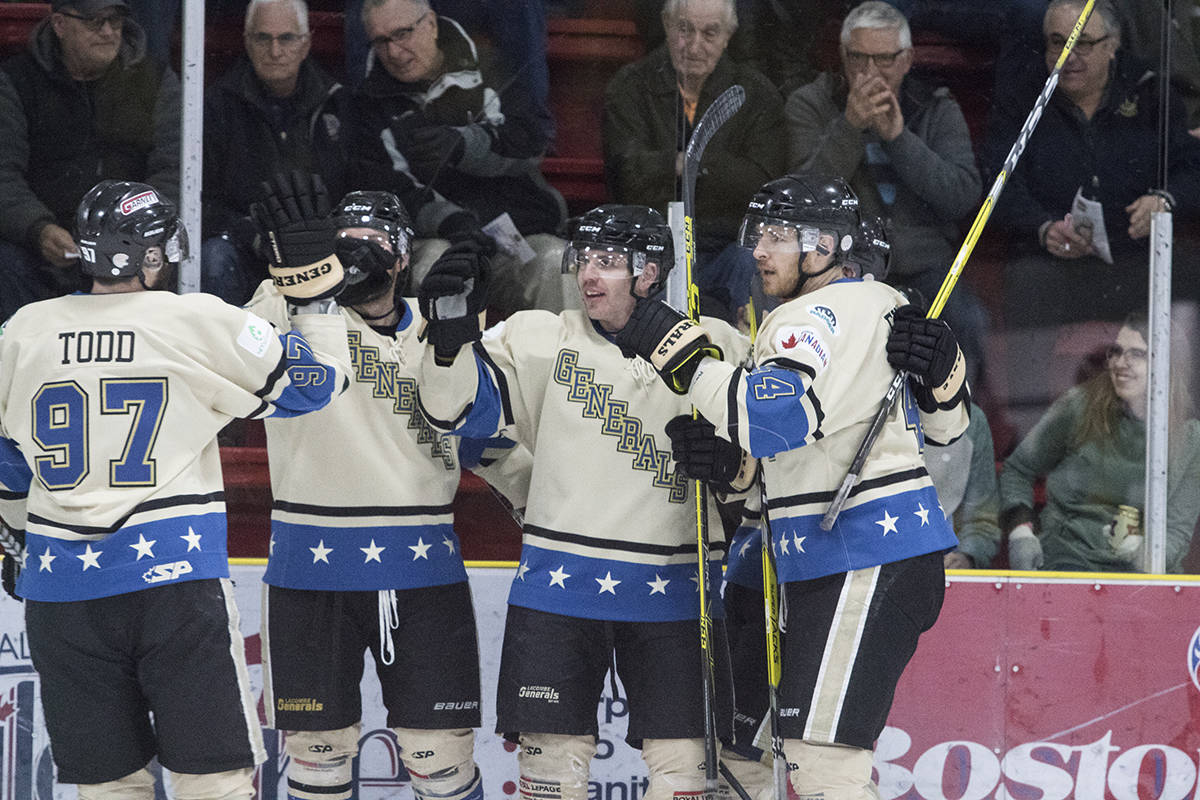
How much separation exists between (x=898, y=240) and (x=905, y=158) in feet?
0.73

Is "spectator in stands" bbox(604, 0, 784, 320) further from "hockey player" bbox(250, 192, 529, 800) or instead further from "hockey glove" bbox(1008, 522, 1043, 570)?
"hockey glove" bbox(1008, 522, 1043, 570)

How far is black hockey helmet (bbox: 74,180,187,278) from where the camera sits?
8.71 feet

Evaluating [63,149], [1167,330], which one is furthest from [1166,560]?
[63,149]

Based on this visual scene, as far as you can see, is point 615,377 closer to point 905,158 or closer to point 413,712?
point 413,712

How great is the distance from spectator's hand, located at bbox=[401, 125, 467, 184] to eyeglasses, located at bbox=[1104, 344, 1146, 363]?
184cm

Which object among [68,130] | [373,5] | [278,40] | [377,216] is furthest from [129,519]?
[373,5]

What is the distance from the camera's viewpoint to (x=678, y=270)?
11.8ft

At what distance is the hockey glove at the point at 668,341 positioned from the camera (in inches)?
109

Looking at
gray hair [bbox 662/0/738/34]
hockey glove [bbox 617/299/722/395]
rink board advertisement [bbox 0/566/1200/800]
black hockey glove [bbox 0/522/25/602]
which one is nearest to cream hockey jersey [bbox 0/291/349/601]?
black hockey glove [bbox 0/522/25/602]

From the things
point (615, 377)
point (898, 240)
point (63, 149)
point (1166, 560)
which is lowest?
point (1166, 560)

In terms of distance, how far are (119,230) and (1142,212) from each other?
8.74 feet

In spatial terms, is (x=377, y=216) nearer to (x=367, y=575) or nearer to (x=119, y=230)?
(x=119, y=230)

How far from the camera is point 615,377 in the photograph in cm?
301

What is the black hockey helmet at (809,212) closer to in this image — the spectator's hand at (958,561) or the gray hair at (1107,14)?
the spectator's hand at (958,561)
